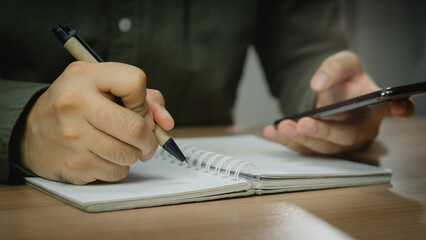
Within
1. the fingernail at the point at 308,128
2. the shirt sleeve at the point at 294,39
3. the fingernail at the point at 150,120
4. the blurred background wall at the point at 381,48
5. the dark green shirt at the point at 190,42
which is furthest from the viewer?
the blurred background wall at the point at 381,48

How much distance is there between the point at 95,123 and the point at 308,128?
0.34 metres

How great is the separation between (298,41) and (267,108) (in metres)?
1.45

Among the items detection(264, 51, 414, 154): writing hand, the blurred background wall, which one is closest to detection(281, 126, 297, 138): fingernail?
detection(264, 51, 414, 154): writing hand

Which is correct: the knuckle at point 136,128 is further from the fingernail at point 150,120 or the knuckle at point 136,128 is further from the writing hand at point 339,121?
the writing hand at point 339,121

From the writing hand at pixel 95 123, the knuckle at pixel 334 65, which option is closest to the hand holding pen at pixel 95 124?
the writing hand at pixel 95 123

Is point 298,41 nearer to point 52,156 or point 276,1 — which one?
point 276,1

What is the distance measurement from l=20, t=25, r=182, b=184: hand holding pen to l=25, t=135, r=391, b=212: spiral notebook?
3cm

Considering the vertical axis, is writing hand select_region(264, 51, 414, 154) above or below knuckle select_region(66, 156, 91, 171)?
above

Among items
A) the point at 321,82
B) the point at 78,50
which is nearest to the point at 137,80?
the point at 78,50

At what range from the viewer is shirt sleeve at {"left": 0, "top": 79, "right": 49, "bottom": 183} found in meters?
0.55

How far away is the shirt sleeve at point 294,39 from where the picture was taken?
46.3 inches

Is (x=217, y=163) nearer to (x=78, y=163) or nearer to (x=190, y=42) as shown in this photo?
(x=78, y=163)

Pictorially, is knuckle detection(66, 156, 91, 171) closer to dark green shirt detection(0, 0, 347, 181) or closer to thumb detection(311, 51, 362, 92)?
thumb detection(311, 51, 362, 92)

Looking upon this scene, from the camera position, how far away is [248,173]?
541 millimetres
